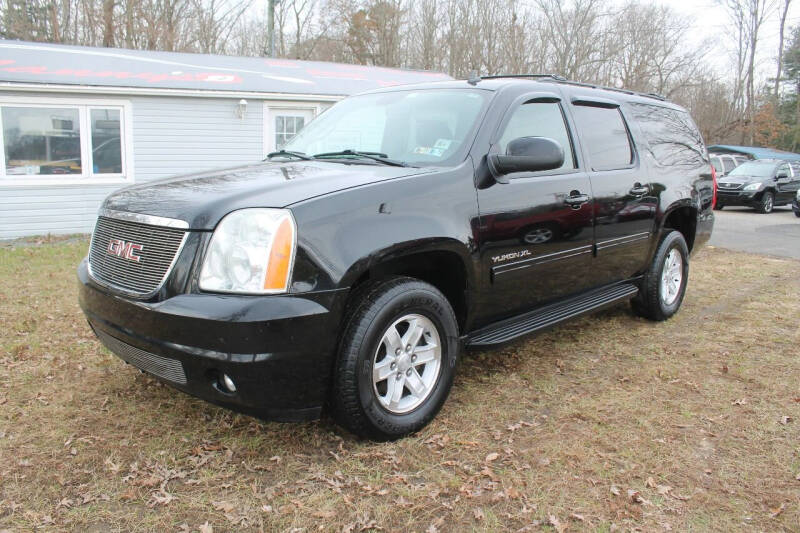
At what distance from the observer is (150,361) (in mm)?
2754

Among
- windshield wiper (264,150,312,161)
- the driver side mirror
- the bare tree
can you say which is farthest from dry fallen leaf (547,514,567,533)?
the bare tree

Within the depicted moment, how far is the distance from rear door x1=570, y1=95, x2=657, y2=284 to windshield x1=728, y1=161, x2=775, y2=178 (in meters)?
16.2

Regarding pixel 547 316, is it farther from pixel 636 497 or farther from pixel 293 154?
pixel 293 154

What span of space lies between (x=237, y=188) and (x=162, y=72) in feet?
33.7

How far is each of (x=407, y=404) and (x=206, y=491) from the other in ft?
3.48

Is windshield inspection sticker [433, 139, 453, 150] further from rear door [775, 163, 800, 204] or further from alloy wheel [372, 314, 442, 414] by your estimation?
rear door [775, 163, 800, 204]

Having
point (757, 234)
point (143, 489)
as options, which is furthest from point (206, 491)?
point (757, 234)

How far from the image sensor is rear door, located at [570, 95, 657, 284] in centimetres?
418

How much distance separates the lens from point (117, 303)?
9.22 feet

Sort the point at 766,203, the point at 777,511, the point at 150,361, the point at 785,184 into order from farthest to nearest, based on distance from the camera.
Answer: the point at 785,184 → the point at 766,203 → the point at 150,361 → the point at 777,511

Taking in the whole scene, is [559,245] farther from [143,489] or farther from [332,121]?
[143,489]

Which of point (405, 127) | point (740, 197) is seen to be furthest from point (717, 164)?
point (405, 127)

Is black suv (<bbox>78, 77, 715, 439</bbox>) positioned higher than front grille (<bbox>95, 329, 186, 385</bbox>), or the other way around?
black suv (<bbox>78, 77, 715, 439</bbox>)

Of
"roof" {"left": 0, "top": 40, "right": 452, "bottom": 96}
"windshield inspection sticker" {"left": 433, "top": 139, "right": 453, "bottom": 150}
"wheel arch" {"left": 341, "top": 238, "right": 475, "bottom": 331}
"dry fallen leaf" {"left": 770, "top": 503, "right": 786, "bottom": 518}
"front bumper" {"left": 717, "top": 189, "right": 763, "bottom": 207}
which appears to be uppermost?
"roof" {"left": 0, "top": 40, "right": 452, "bottom": 96}
